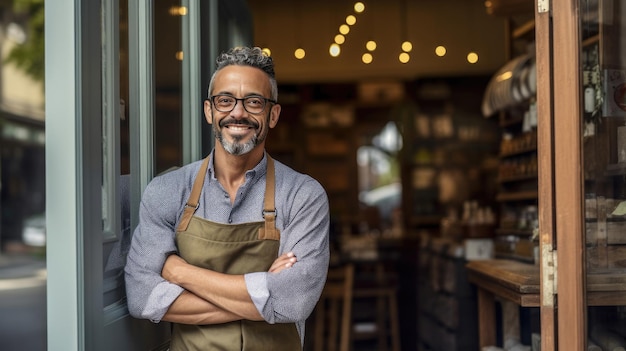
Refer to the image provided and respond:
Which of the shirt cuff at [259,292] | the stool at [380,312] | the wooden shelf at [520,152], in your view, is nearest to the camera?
the shirt cuff at [259,292]

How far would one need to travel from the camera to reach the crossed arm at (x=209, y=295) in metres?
2.29

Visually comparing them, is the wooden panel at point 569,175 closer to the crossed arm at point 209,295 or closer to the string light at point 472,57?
the crossed arm at point 209,295

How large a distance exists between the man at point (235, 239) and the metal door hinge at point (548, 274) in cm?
Result: 87

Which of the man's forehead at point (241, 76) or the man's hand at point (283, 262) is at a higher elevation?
the man's forehead at point (241, 76)

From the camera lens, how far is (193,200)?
2.48 m

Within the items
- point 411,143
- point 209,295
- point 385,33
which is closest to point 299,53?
point 385,33

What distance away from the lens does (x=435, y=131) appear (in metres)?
10.7

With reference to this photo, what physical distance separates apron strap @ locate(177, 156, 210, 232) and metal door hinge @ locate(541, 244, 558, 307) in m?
1.24

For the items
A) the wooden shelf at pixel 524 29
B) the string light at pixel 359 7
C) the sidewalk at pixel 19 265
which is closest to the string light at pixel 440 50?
the string light at pixel 359 7

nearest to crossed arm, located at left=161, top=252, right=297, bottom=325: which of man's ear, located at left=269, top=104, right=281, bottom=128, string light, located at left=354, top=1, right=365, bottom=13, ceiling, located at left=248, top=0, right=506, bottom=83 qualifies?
man's ear, located at left=269, top=104, right=281, bottom=128

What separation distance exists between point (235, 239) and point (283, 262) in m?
0.18

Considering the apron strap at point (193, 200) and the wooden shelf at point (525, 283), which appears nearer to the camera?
the apron strap at point (193, 200)

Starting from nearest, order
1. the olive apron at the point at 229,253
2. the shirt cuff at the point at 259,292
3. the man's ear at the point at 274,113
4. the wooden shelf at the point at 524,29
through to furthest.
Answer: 1. the shirt cuff at the point at 259,292
2. the olive apron at the point at 229,253
3. the man's ear at the point at 274,113
4. the wooden shelf at the point at 524,29

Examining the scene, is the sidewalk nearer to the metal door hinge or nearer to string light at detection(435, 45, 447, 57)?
the metal door hinge
